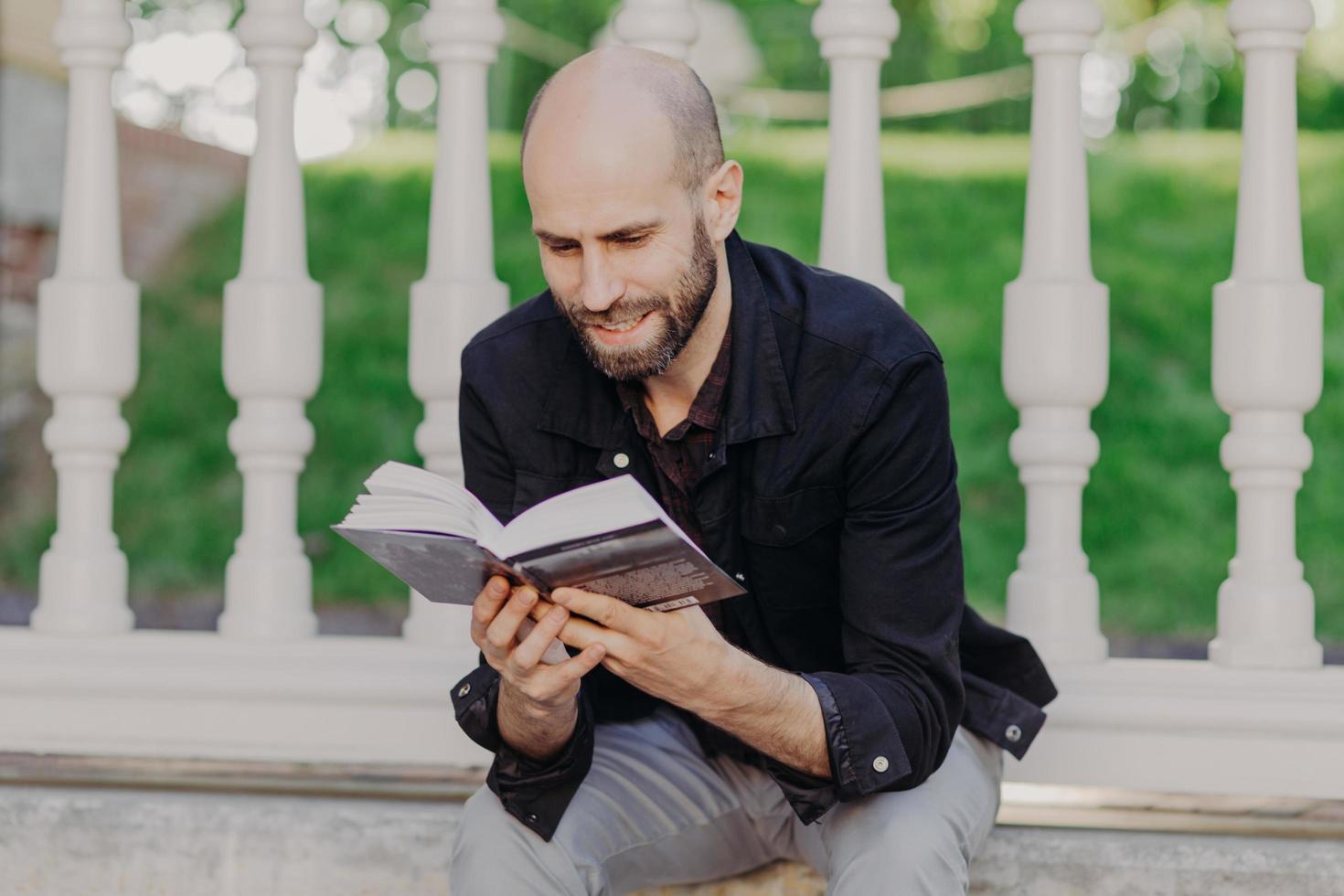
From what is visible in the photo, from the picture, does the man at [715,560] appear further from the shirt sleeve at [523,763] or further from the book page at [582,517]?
the book page at [582,517]

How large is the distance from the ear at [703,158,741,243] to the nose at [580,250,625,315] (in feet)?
0.49

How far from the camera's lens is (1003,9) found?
34.8ft

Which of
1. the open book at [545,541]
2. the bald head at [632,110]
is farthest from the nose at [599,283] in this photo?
the open book at [545,541]

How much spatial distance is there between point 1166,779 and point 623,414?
0.98m

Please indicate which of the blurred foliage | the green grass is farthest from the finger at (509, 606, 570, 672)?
the blurred foliage

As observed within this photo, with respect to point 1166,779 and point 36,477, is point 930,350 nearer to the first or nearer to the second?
point 1166,779

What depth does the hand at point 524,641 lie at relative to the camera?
1.68m

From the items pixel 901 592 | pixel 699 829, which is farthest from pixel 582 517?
pixel 699 829

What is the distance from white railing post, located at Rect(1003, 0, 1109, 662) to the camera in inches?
92.5

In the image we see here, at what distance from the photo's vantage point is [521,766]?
1971 mm

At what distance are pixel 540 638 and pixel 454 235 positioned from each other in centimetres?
96

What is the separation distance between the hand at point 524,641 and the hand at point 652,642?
2 centimetres

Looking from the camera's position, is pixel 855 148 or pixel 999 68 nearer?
pixel 855 148

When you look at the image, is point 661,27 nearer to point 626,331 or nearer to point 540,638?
point 626,331
